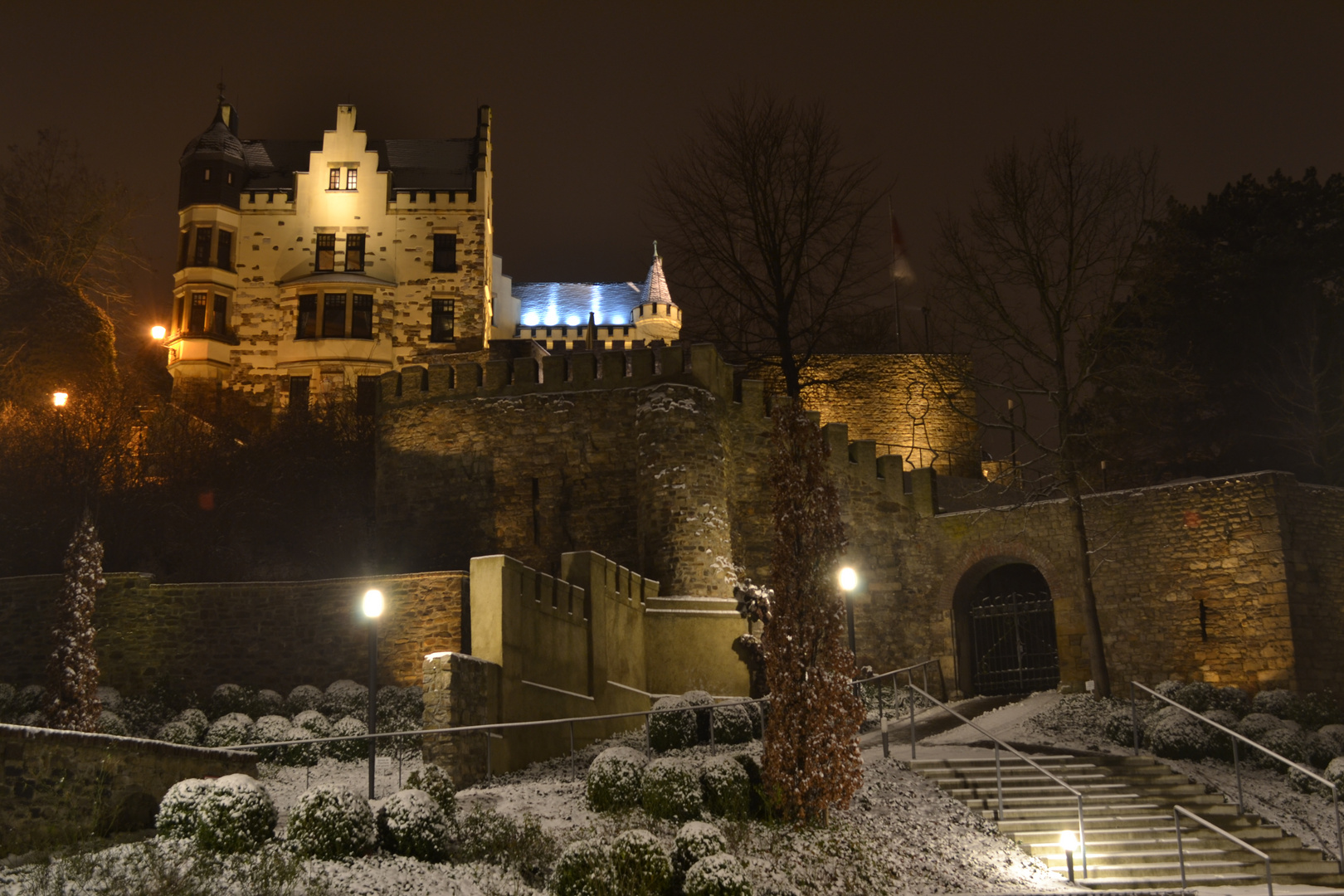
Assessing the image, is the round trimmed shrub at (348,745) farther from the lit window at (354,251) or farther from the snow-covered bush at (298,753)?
the lit window at (354,251)

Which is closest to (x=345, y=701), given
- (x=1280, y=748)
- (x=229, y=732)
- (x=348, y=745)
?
(x=348, y=745)

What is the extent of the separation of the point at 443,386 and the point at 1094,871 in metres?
16.4

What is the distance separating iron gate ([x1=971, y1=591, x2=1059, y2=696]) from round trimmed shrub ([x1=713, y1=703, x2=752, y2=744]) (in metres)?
8.80

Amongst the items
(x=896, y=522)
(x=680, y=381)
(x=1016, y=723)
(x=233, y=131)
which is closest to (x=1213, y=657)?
(x=1016, y=723)

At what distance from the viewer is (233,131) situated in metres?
41.4

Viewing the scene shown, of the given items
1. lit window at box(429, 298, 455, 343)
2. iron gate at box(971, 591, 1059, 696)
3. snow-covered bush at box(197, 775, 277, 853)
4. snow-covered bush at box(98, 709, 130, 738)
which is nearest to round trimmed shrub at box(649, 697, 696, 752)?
snow-covered bush at box(197, 775, 277, 853)

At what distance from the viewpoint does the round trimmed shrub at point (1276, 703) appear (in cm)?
1833

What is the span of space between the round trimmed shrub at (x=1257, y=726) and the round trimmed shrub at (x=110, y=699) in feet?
52.8

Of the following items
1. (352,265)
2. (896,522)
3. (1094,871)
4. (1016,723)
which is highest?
(352,265)

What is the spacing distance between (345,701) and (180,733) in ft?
8.55

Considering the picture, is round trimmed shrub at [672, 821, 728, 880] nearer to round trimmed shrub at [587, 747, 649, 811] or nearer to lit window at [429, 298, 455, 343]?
round trimmed shrub at [587, 747, 649, 811]

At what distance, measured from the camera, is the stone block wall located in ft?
35.6

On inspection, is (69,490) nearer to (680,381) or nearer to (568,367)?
(568,367)

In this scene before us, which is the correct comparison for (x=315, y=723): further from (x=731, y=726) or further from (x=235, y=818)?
(x=235, y=818)
